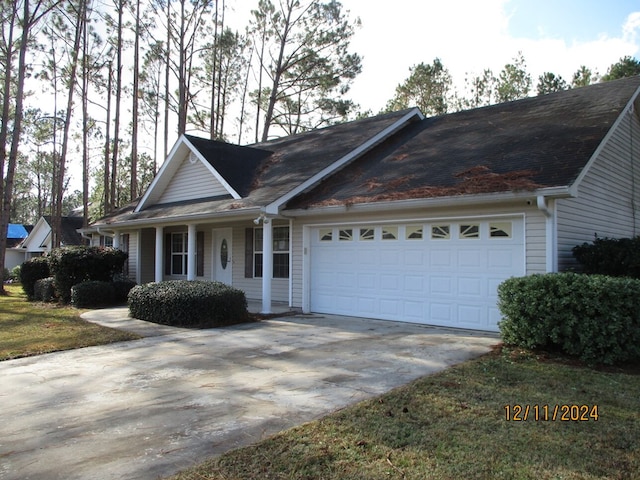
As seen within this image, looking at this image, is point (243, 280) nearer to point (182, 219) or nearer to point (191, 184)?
point (182, 219)

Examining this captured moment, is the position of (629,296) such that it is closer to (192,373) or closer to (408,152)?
(192,373)

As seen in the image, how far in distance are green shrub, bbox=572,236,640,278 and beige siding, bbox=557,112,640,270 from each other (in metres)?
0.30

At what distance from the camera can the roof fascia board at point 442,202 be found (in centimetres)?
798

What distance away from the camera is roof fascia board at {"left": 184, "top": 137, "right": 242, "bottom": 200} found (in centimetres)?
1328

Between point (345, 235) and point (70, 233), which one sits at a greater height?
point (70, 233)

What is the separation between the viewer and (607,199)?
10.6m

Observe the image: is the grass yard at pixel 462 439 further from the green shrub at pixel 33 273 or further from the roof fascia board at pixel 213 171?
the green shrub at pixel 33 273

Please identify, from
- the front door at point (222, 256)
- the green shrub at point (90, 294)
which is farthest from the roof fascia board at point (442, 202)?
the green shrub at point (90, 294)

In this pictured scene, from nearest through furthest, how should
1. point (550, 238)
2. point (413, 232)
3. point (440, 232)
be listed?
point (550, 238)
point (440, 232)
point (413, 232)

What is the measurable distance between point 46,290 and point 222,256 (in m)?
5.73

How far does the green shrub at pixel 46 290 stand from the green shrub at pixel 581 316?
14178 mm

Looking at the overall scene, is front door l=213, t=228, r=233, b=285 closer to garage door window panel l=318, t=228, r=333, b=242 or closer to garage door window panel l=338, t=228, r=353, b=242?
garage door window panel l=318, t=228, r=333, b=242

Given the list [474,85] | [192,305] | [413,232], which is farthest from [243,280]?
[474,85]

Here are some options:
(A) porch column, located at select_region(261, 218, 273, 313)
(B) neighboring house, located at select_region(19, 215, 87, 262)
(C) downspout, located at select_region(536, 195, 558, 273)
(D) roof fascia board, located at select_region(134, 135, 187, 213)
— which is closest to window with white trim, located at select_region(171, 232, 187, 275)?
(D) roof fascia board, located at select_region(134, 135, 187, 213)
